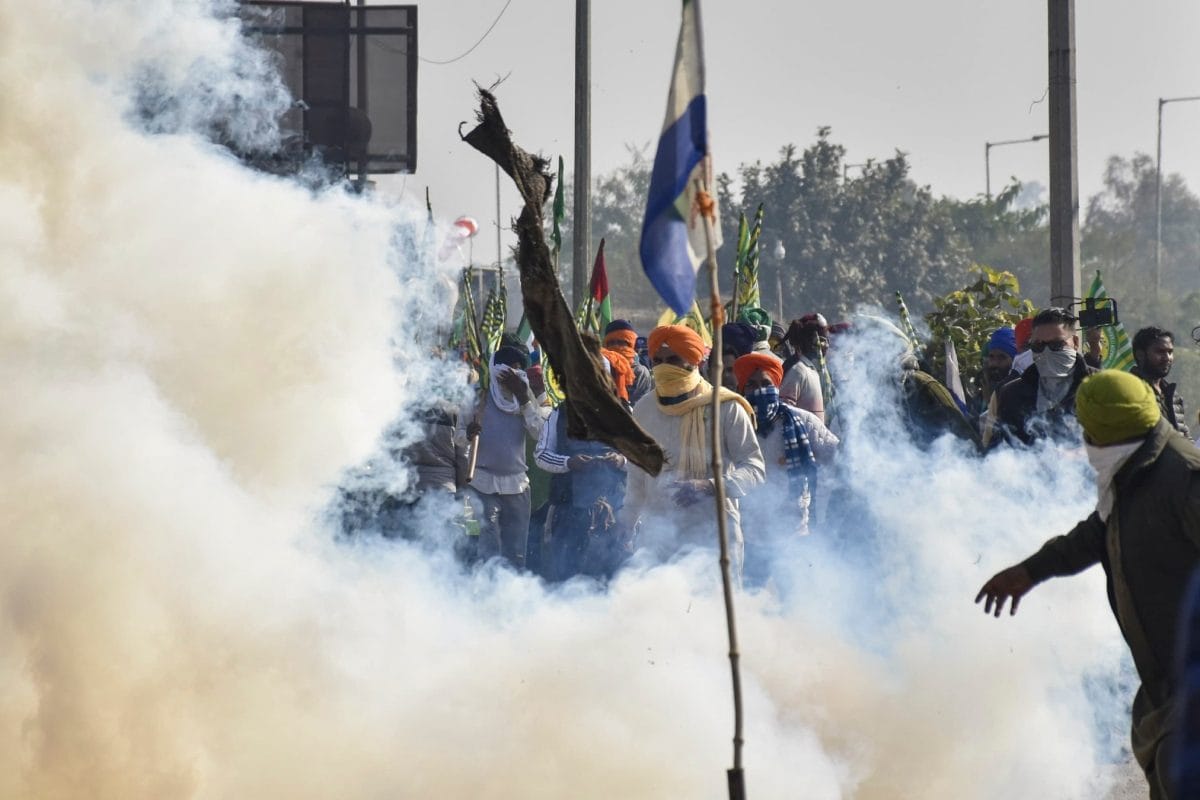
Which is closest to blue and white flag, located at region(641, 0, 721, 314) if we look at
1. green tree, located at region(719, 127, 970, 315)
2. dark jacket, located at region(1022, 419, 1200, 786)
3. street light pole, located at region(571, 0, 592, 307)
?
dark jacket, located at region(1022, 419, 1200, 786)

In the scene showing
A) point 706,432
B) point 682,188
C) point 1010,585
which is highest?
point 682,188

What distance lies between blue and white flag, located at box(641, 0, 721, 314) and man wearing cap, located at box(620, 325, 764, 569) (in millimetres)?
2544

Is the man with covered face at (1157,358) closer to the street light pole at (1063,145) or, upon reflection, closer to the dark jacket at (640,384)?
the street light pole at (1063,145)

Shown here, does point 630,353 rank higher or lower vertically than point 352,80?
lower

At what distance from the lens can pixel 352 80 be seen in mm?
13898

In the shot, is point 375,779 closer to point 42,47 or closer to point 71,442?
point 71,442

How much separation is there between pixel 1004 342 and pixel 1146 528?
18.8 feet

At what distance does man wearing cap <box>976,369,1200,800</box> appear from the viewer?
494cm

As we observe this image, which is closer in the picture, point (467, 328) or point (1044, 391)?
point (1044, 391)

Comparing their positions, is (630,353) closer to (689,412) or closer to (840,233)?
(689,412)

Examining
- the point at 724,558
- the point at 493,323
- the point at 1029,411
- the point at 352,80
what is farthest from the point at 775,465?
the point at 352,80

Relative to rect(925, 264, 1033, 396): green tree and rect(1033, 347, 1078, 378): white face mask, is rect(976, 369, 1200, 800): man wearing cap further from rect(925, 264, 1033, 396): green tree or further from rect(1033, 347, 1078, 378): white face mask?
rect(925, 264, 1033, 396): green tree

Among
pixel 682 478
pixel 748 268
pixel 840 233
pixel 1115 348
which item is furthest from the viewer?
pixel 840 233

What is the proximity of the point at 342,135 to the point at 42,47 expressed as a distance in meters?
7.29
